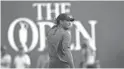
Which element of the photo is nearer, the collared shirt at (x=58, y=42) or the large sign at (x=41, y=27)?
the collared shirt at (x=58, y=42)

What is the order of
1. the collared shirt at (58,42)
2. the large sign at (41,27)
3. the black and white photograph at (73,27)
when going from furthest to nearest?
1. the large sign at (41,27)
2. the black and white photograph at (73,27)
3. the collared shirt at (58,42)

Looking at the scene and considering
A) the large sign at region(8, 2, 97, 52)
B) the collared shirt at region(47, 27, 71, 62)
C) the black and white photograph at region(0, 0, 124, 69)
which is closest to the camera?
the collared shirt at region(47, 27, 71, 62)

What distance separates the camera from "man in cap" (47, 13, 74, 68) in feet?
24.6

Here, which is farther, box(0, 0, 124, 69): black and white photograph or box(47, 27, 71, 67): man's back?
box(0, 0, 124, 69): black and white photograph

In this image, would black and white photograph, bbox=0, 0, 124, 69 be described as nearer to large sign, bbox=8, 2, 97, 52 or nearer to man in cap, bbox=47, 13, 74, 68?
large sign, bbox=8, 2, 97, 52

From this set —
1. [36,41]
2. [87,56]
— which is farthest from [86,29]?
[87,56]

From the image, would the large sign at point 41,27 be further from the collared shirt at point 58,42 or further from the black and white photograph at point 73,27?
the collared shirt at point 58,42

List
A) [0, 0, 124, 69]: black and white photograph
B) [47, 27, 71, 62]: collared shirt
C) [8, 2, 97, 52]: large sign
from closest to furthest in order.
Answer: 1. [47, 27, 71, 62]: collared shirt
2. [0, 0, 124, 69]: black and white photograph
3. [8, 2, 97, 52]: large sign

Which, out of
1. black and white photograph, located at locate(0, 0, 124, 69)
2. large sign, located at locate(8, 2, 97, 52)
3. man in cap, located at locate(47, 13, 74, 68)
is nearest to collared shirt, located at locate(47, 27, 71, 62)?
man in cap, located at locate(47, 13, 74, 68)

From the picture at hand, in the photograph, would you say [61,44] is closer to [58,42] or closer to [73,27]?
[58,42]

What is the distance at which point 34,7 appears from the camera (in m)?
21.1

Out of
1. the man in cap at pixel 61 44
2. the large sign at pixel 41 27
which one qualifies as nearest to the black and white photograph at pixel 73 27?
the large sign at pixel 41 27

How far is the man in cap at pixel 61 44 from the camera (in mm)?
7495

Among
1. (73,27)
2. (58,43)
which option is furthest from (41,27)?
(58,43)
